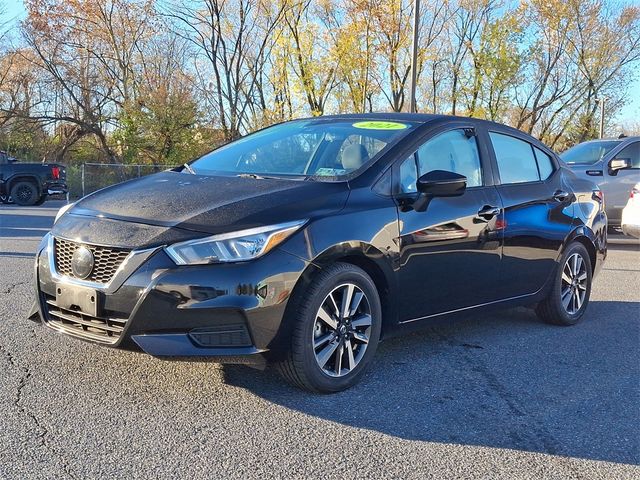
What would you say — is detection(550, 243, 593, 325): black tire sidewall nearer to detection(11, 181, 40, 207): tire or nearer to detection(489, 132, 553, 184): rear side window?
detection(489, 132, 553, 184): rear side window

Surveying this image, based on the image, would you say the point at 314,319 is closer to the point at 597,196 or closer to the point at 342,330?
the point at 342,330

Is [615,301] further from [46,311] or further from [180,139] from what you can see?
[180,139]

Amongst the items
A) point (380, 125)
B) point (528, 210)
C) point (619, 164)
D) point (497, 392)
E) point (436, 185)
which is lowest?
point (497, 392)

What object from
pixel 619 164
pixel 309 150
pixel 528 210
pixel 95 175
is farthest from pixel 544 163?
pixel 95 175

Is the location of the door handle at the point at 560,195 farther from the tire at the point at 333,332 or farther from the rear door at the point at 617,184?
the rear door at the point at 617,184

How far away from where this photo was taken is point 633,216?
8453 millimetres

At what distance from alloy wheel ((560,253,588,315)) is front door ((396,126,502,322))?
44.2 inches

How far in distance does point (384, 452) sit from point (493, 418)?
764 mm

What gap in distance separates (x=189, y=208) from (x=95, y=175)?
2267 cm

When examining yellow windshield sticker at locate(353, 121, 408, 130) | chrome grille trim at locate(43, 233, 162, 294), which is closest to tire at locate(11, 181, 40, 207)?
yellow windshield sticker at locate(353, 121, 408, 130)

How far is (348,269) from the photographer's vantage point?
366 centimetres

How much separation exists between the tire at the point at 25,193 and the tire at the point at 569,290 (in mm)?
16903

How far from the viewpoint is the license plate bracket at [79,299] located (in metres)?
3.35

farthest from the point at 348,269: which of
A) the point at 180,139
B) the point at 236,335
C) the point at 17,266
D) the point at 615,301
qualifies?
the point at 180,139
